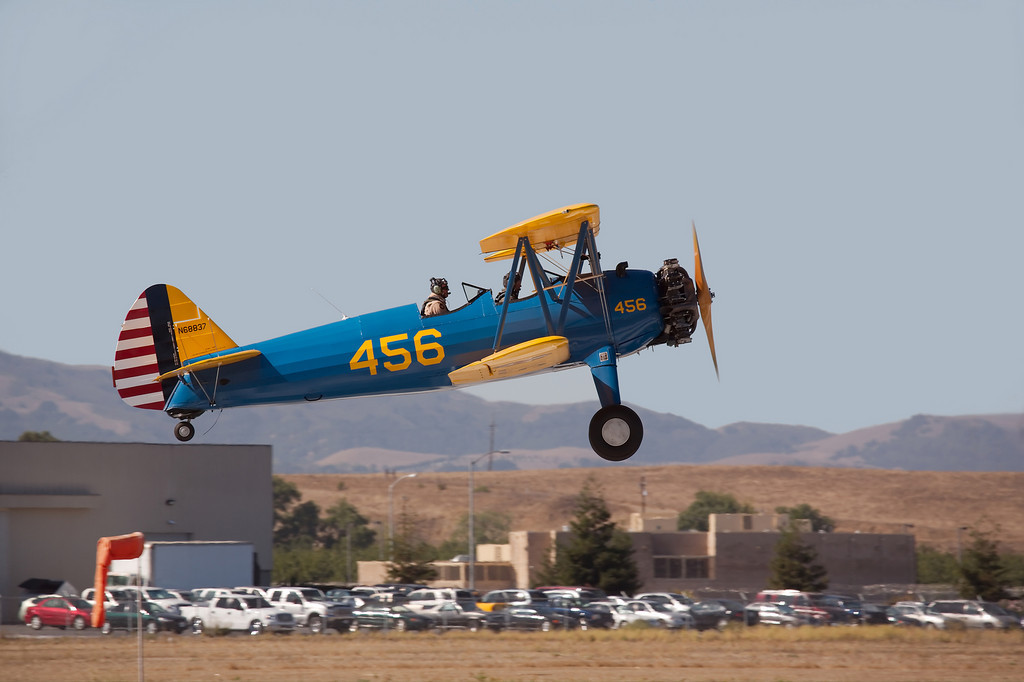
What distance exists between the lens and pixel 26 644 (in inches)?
1690

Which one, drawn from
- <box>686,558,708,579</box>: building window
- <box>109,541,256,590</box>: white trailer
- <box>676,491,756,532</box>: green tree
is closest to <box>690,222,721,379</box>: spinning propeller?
<box>109,541,256,590</box>: white trailer

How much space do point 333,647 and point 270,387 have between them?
85.9 feet

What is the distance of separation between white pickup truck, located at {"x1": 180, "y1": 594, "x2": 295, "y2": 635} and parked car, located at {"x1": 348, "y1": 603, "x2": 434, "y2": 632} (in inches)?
104

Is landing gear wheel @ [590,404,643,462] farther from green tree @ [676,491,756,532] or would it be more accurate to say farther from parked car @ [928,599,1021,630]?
green tree @ [676,491,756,532]

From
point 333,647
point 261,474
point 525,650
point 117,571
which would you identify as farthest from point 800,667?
point 261,474

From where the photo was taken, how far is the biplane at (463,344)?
1841 centimetres

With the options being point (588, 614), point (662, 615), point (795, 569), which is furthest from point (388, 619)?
point (795, 569)

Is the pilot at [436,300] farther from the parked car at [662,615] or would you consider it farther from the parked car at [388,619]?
the parked car at [662,615]

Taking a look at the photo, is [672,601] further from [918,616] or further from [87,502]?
[87,502]

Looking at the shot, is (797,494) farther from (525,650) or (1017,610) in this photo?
(525,650)

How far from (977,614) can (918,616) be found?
104 inches

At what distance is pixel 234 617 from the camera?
46625 mm

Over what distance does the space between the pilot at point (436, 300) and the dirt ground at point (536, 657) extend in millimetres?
17816

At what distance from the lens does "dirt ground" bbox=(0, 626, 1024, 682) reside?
35938 millimetres
